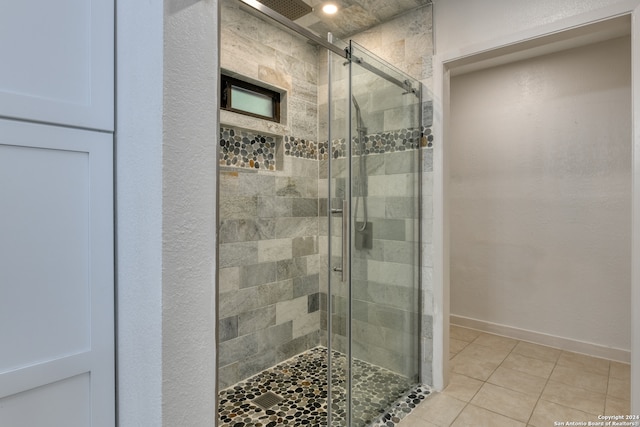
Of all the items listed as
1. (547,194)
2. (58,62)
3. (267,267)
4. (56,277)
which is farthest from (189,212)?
(547,194)

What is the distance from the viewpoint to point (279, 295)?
2.71 meters

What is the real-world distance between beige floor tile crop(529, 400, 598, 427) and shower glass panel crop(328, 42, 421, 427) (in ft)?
2.31

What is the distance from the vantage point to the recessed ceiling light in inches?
89.1

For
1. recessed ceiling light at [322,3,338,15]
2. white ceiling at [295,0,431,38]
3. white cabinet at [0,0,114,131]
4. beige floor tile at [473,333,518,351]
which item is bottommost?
beige floor tile at [473,333,518,351]

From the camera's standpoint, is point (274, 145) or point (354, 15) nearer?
point (354, 15)

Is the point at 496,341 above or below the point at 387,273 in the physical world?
below

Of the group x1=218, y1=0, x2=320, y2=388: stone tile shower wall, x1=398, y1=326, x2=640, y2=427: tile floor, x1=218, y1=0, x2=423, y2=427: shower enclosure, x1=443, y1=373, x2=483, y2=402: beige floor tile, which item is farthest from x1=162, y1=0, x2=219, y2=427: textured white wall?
x1=443, y1=373, x2=483, y2=402: beige floor tile

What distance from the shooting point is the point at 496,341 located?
126 inches

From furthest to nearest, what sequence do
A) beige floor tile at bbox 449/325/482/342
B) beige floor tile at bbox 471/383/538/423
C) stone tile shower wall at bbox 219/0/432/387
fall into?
beige floor tile at bbox 449/325/482/342 < stone tile shower wall at bbox 219/0/432/387 < beige floor tile at bbox 471/383/538/423

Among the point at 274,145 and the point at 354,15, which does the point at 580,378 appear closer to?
the point at 274,145

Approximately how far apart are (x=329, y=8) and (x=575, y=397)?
3018mm

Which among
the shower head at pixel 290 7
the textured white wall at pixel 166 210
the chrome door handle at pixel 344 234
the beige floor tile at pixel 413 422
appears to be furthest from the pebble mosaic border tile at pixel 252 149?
the beige floor tile at pixel 413 422

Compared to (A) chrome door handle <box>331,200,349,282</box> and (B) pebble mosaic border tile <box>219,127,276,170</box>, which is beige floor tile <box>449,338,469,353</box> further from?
(B) pebble mosaic border tile <box>219,127,276,170</box>

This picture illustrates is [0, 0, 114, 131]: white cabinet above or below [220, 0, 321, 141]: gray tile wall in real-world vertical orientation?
below
